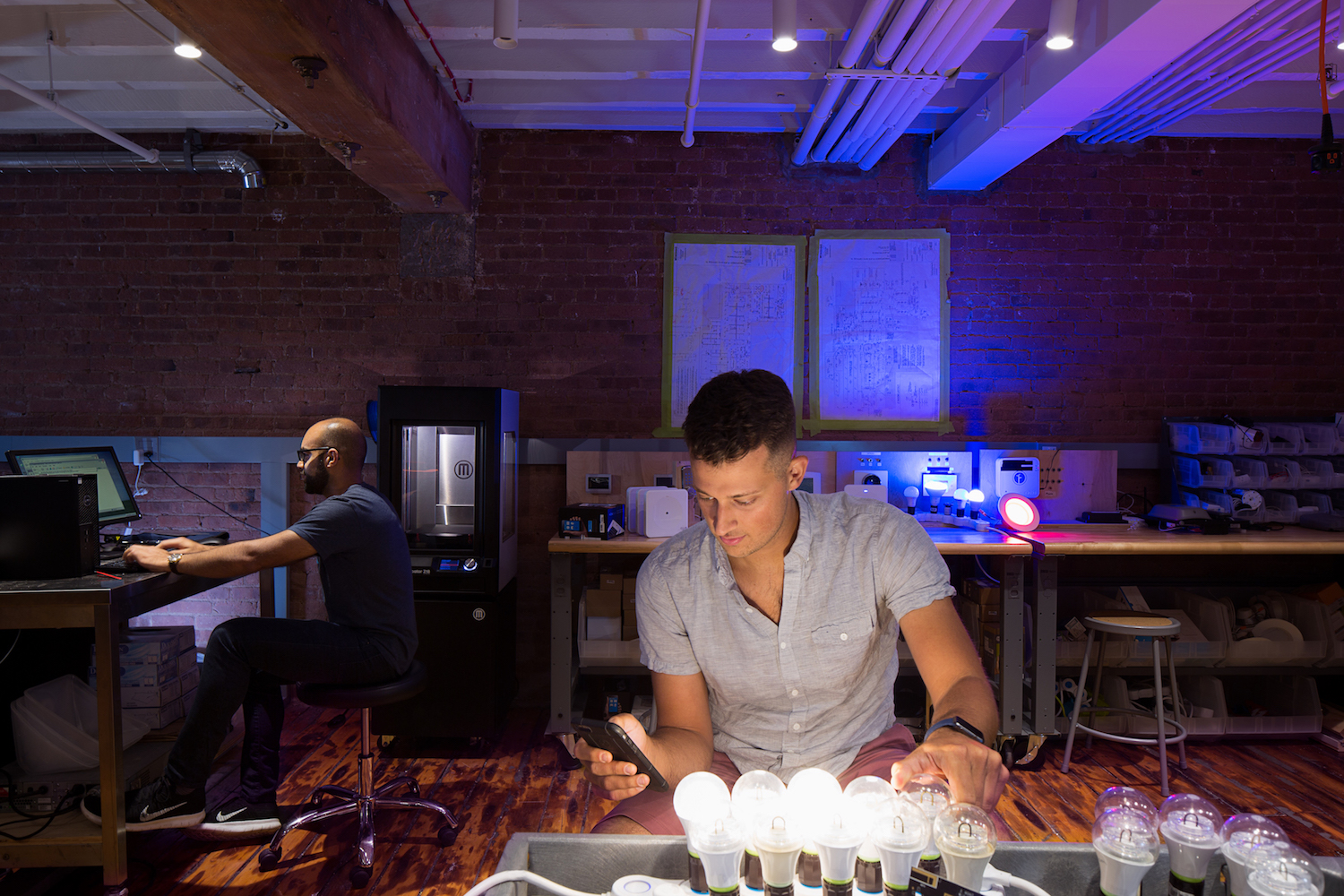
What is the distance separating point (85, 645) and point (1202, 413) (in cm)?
575

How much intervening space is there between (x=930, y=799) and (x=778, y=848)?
0.22 metres

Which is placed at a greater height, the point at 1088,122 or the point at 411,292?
the point at 1088,122

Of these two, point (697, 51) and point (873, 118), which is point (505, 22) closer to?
point (697, 51)

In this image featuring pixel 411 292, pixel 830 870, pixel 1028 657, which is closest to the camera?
pixel 830 870

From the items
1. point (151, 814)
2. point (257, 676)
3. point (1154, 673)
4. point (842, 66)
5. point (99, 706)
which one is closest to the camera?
point (99, 706)

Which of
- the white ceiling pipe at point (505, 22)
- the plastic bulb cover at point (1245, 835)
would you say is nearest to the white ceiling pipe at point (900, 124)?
the white ceiling pipe at point (505, 22)

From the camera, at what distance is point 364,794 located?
2730mm

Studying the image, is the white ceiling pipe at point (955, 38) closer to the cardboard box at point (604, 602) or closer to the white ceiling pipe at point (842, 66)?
the white ceiling pipe at point (842, 66)

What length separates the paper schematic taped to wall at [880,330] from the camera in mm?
4320

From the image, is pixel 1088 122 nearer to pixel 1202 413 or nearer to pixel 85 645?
pixel 1202 413

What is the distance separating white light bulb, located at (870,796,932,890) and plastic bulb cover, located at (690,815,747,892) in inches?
6.7

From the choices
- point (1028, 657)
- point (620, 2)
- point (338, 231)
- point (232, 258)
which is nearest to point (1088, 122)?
point (620, 2)

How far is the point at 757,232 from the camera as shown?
170 inches

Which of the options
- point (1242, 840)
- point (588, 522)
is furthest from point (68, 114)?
point (1242, 840)
